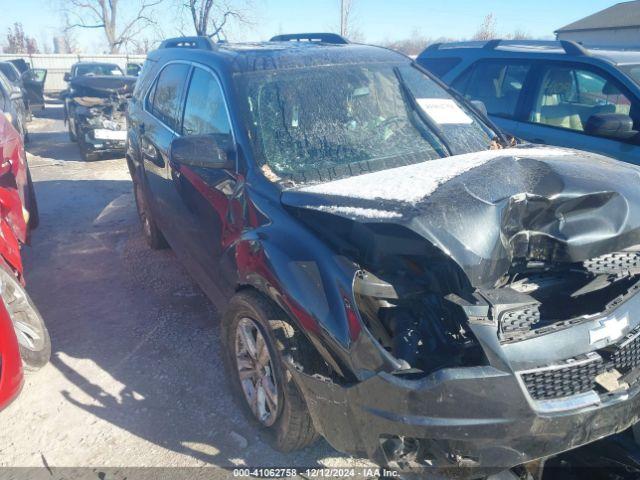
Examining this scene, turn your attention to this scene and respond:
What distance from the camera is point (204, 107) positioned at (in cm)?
336

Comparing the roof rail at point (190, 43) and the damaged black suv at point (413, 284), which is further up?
the roof rail at point (190, 43)

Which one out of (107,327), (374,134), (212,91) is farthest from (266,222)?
(107,327)

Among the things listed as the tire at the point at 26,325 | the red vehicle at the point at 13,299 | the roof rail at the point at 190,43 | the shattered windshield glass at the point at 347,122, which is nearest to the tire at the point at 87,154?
the red vehicle at the point at 13,299

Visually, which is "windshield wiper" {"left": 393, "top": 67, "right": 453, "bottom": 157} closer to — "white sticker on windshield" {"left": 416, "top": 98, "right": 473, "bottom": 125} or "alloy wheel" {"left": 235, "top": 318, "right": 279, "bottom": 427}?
"white sticker on windshield" {"left": 416, "top": 98, "right": 473, "bottom": 125}

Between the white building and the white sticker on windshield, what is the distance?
2881 cm

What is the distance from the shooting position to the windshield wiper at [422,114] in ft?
10.3

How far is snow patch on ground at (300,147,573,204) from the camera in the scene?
2.18m

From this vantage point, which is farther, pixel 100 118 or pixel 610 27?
→ pixel 610 27

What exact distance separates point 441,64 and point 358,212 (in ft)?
15.2

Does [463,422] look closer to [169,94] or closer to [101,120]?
[169,94]

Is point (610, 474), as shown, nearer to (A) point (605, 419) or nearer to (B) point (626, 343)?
(A) point (605, 419)

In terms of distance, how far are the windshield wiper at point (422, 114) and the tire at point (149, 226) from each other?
2684 mm

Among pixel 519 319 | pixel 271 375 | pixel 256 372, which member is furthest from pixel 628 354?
pixel 256 372

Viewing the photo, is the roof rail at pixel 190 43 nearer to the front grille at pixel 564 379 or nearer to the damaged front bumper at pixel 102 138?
the front grille at pixel 564 379
